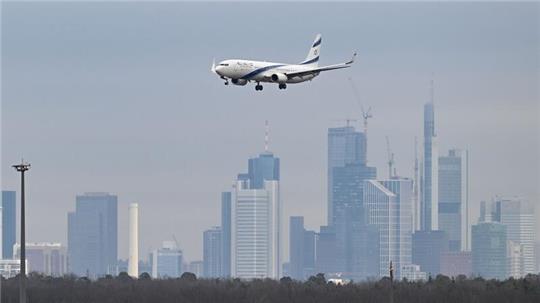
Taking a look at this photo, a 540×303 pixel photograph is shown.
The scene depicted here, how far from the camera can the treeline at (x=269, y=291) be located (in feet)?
572

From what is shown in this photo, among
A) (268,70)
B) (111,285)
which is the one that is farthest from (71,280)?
(268,70)

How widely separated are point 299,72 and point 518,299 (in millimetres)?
29223

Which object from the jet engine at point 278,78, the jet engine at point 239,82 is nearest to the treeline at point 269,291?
the jet engine at point 239,82

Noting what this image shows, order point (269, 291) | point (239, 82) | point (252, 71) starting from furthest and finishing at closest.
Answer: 1. point (269, 291)
2. point (252, 71)
3. point (239, 82)

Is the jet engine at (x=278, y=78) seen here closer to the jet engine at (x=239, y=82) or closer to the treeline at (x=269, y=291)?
the jet engine at (x=239, y=82)

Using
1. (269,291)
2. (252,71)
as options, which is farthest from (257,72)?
(269,291)

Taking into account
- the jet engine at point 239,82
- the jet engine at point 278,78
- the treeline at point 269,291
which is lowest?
the treeline at point 269,291

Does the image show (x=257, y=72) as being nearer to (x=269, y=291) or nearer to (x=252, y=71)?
(x=252, y=71)

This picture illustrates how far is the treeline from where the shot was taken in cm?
17438

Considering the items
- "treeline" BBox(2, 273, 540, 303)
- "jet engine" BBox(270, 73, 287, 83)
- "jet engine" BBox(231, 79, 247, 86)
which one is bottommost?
"treeline" BBox(2, 273, 540, 303)

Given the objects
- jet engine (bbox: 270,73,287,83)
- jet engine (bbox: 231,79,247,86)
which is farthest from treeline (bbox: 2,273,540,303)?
jet engine (bbox: 270,73,287,83)

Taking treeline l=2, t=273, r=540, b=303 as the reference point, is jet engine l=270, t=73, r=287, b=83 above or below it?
above

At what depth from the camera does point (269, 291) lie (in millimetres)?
184000

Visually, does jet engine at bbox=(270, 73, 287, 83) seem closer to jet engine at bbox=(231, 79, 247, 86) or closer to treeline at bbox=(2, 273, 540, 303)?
jet engine at bbox=(231, 79, 247, 86)
